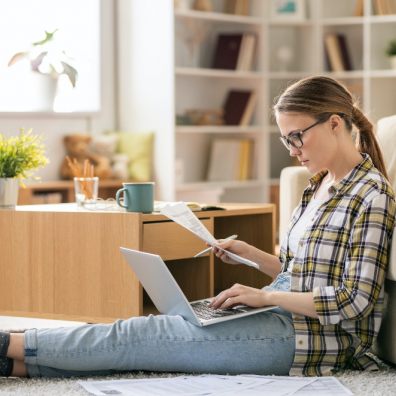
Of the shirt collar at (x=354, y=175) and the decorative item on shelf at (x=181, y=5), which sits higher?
the decorative item on shelf at (x=181, y=5)

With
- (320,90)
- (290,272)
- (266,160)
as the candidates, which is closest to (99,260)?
(290,272)

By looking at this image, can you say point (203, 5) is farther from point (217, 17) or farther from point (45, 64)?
point (45, 64)

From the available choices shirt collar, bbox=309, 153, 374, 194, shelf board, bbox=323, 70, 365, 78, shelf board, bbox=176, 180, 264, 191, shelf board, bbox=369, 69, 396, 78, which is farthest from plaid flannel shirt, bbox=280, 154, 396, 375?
shelf board, bbox=323, 70, 365, 78

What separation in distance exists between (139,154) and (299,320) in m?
3.18

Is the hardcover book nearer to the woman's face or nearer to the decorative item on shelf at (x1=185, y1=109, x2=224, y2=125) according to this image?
the decorative item on shelf at (x1=185, y1=109, x2=224, y2=125)

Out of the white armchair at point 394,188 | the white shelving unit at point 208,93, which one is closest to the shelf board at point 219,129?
the white shelving unit at point 208,93

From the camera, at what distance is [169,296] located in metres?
2.25

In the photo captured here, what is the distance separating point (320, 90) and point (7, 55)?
3.13 meters

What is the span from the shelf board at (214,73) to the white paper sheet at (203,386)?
3.32 metres

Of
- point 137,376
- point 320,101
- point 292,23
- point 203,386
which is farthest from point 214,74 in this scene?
point 203,386

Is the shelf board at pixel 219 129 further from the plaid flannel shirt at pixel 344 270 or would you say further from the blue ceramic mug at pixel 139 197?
the plaid flannel shirt at pixel 344 270

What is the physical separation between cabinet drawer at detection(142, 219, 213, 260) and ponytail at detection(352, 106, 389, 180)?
64 centimetres

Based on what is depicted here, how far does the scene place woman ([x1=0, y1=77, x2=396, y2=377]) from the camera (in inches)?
84.0

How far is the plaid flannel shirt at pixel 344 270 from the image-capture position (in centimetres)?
209
